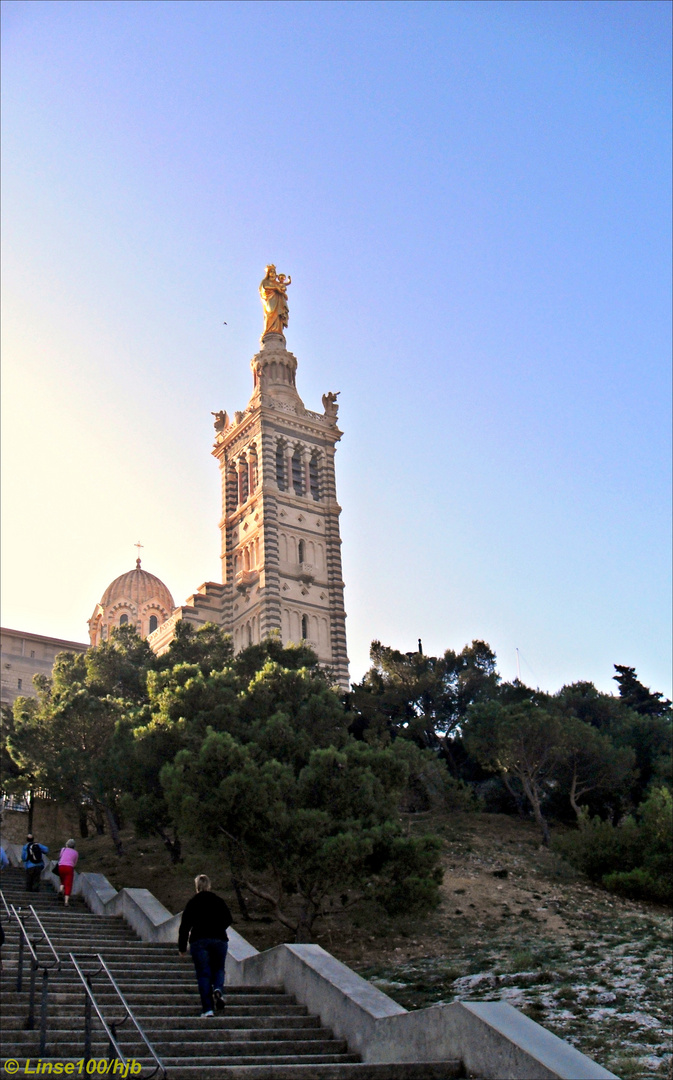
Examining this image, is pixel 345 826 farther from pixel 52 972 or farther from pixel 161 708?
pixel 52 972

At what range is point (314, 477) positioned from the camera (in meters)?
54.9

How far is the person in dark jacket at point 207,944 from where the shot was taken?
10125 mm

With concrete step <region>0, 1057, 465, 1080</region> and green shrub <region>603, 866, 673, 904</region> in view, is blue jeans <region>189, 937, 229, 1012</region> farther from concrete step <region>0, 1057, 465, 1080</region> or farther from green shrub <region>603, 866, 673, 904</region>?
green shrub <region>603, 866, 673, 904</region>

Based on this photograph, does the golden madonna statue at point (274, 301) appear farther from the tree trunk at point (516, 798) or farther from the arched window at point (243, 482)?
the tree trunk at point (516, 798)

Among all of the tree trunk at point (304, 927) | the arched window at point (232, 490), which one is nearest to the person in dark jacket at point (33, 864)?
the tree trunk at point (304, 927)

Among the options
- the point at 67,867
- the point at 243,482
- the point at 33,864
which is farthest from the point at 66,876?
the point at 243,482

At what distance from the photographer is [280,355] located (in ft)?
189

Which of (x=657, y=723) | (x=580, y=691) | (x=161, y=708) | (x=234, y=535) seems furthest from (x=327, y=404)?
(x=161, y=708)

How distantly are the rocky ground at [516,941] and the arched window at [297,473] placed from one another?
962 inches

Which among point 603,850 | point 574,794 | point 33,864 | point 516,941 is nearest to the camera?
point 33,864

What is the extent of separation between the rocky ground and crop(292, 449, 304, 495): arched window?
24.4 metres

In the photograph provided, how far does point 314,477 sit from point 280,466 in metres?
2.40

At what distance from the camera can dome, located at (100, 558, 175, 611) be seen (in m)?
65.2

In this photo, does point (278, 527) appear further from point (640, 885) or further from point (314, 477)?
point (640, 885)
